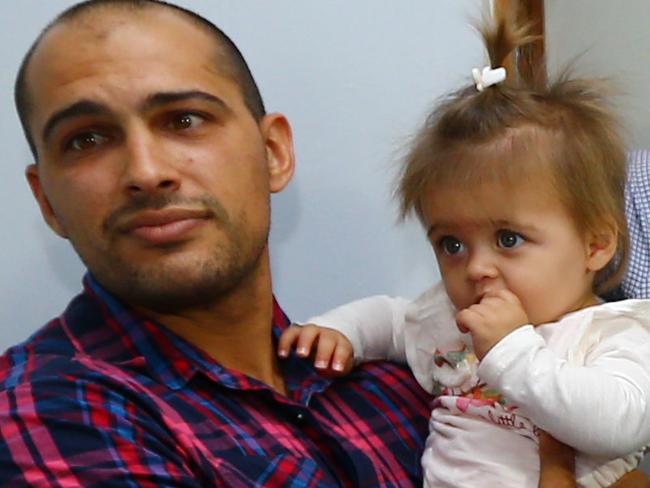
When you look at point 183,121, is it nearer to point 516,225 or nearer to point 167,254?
point 167,254

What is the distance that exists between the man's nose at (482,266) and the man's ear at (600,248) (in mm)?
140

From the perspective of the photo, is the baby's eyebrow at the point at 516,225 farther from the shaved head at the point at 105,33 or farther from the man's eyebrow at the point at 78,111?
the man's eyebrow at the point at 78,111

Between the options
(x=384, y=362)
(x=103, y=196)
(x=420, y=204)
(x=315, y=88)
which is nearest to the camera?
(x=103, y=196)

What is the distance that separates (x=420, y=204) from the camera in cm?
109

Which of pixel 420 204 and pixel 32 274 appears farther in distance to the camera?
pixel 32 274

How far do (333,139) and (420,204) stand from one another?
432mm

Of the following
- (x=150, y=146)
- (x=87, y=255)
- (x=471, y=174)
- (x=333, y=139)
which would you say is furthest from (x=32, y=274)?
(x=471, y=174)

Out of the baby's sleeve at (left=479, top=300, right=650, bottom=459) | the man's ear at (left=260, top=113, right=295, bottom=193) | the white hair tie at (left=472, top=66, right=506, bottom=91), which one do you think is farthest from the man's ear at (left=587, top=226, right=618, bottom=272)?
the man's ear at (left=260, top=113, right=295, bottom=193)

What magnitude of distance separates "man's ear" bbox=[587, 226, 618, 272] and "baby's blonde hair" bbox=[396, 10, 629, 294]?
0.01m

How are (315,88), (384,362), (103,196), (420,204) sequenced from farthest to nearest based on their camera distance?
(315,88), (384,362), (420,204), (103,196)

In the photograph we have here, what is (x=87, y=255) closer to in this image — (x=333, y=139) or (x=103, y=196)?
(x=103, y=196)

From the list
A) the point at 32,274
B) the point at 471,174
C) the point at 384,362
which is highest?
the point at 471,174

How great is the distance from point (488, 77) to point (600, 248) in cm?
27

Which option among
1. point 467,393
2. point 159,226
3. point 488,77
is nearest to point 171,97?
point 159,226
